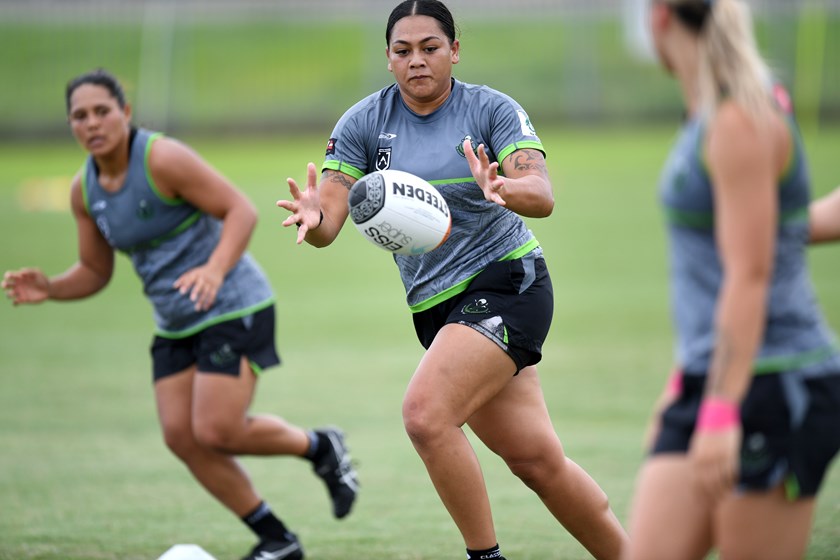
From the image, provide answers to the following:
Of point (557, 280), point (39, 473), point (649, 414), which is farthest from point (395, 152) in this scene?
point (557, 280)

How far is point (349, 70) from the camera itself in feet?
116

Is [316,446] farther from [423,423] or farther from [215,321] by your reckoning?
[423,423]

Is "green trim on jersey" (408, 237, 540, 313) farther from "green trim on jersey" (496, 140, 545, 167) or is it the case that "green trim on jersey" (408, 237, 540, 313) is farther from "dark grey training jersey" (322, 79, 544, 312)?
"green trim on jersey" (496, 140, 545, 167)

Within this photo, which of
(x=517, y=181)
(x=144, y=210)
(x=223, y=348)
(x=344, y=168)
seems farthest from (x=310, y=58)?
(x=517, y=181)

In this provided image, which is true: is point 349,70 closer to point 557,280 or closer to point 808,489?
point 557,280

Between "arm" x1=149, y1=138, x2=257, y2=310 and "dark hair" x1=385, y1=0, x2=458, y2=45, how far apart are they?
1.38 meters

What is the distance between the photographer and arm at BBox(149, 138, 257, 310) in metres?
5.91

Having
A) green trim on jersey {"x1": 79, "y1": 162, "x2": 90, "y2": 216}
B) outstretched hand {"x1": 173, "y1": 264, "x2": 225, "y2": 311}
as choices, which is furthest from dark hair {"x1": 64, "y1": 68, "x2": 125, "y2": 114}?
outstretched hand {"x1": 173, "y1": 264, "x2": 225, "y2": 311}

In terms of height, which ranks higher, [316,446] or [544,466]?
[544,466]

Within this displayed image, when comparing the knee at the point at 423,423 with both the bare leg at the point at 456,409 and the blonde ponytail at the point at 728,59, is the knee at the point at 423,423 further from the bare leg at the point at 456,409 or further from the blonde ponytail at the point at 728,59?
the blonde ponytail at the point at 728,59

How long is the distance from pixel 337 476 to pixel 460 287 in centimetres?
190

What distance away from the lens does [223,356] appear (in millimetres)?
5973

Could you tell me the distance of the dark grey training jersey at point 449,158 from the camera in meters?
4.93

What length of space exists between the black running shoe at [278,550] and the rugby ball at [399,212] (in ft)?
6.20
